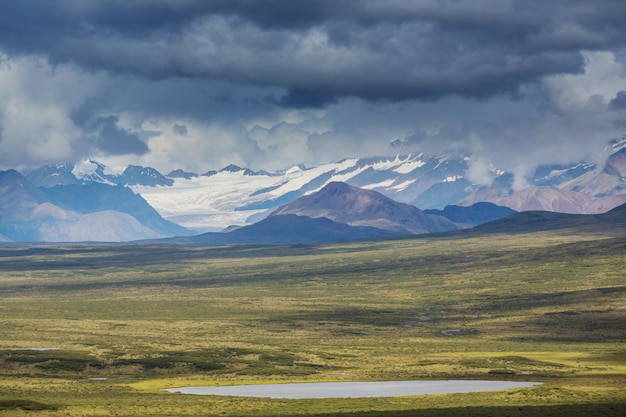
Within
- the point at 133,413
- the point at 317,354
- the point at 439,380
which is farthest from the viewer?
the point at 317,354

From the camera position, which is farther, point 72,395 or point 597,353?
point 597,353

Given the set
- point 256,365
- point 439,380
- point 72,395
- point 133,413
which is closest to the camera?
point 133,413

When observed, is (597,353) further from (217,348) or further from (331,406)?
(331,406)

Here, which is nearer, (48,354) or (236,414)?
(236,414)

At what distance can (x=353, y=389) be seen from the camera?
409 ft

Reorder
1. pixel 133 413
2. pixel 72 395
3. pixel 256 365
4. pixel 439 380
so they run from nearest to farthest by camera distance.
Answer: pixel 133 413 → pixel 72 395 → pixel 439 380 → pixel 256 365

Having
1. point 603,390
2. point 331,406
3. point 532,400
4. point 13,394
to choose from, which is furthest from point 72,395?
point 603,390

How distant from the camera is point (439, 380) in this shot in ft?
445

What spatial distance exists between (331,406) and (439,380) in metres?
32.4

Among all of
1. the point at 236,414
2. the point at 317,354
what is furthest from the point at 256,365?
the point at 236,414

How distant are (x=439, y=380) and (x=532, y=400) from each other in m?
26.7

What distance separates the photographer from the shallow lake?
119938 mm

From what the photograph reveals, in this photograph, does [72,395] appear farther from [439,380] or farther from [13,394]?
[439,380]

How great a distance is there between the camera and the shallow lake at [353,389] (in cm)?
11994
